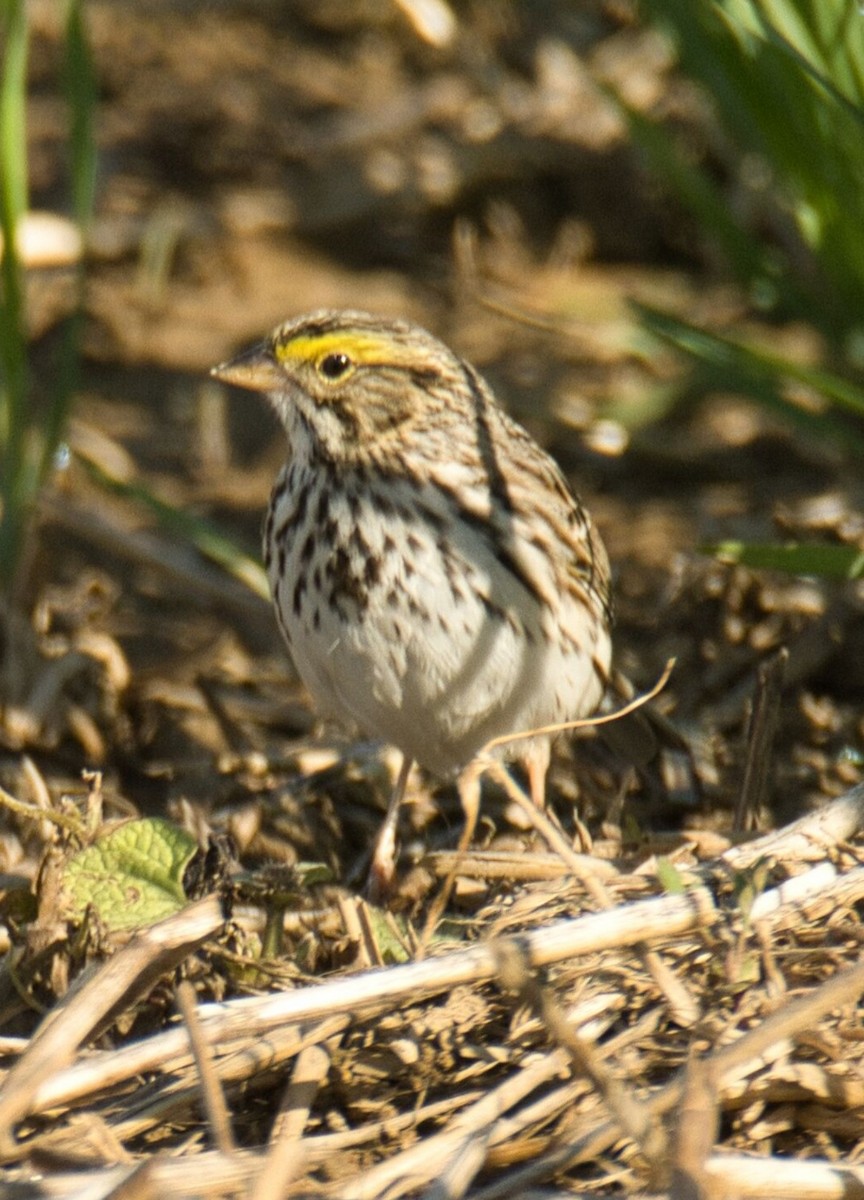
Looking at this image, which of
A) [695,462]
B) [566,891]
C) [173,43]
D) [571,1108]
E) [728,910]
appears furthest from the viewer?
[173,43]

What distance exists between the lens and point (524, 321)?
571 centimetres

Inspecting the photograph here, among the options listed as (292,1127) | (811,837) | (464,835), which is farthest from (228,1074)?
(811,837)

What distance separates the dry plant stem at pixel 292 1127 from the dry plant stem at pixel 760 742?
132 cm

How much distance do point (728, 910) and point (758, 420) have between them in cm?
362

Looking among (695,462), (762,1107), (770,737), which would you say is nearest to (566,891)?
(762,1107)

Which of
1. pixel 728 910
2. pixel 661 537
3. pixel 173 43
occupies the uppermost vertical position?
pixel 173 43

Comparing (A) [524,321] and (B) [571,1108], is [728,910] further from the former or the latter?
(A) [524,321]

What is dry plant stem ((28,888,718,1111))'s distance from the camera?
3.08 m

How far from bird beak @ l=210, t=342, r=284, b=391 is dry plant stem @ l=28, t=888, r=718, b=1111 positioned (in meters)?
1.66

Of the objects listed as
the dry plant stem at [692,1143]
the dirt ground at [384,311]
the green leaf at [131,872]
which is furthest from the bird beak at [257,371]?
the dry plant stem at [692,1143]

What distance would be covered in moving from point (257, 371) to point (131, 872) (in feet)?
4.37

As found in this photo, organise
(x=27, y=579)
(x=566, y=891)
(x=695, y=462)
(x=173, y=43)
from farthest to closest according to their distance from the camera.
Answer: (x=173, y=43) < (x=695, y=462) < (x=27, y=579) < (x=566, y=891)

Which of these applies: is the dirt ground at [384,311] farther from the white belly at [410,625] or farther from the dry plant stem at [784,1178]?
the dry plant stem at [784,1178]

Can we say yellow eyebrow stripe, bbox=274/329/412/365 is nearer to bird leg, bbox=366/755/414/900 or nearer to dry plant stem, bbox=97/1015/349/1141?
bird leg, bbox=366/755/414/900
